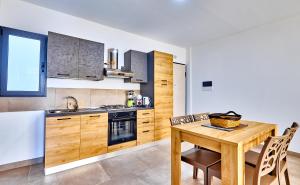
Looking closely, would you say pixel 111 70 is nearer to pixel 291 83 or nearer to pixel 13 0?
pixel 13 0

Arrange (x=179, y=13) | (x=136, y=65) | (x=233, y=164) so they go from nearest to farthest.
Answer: (x=233, y=164), (x=179, y=13), (x=136, y=65)

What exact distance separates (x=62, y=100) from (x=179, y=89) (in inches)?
121

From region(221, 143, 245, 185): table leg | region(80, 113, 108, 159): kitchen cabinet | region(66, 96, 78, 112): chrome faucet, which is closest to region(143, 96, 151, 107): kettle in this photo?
region(80, 113, 108, 159): kitchen cabinet

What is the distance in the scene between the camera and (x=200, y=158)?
161 cm

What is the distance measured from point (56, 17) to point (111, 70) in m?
1.30

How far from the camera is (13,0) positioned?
230 cm

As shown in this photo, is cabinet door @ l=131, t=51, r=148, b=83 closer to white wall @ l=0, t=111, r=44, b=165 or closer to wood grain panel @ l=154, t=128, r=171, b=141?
wood grain panel @ l=154, t=128, r=171, b=141

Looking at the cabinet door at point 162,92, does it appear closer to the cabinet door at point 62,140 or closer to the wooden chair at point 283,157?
the cabinet door at point 62,140

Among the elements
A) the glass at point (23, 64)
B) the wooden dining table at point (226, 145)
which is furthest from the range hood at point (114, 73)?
the wooden dining table at point (226, 145)

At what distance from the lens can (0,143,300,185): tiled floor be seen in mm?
1972

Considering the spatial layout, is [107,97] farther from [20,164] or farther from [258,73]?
[258,73]

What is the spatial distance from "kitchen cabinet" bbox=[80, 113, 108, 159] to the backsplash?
54 cm

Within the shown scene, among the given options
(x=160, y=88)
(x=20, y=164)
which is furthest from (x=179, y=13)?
(x=20, y=164)

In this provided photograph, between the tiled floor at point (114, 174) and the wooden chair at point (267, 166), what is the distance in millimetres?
741
